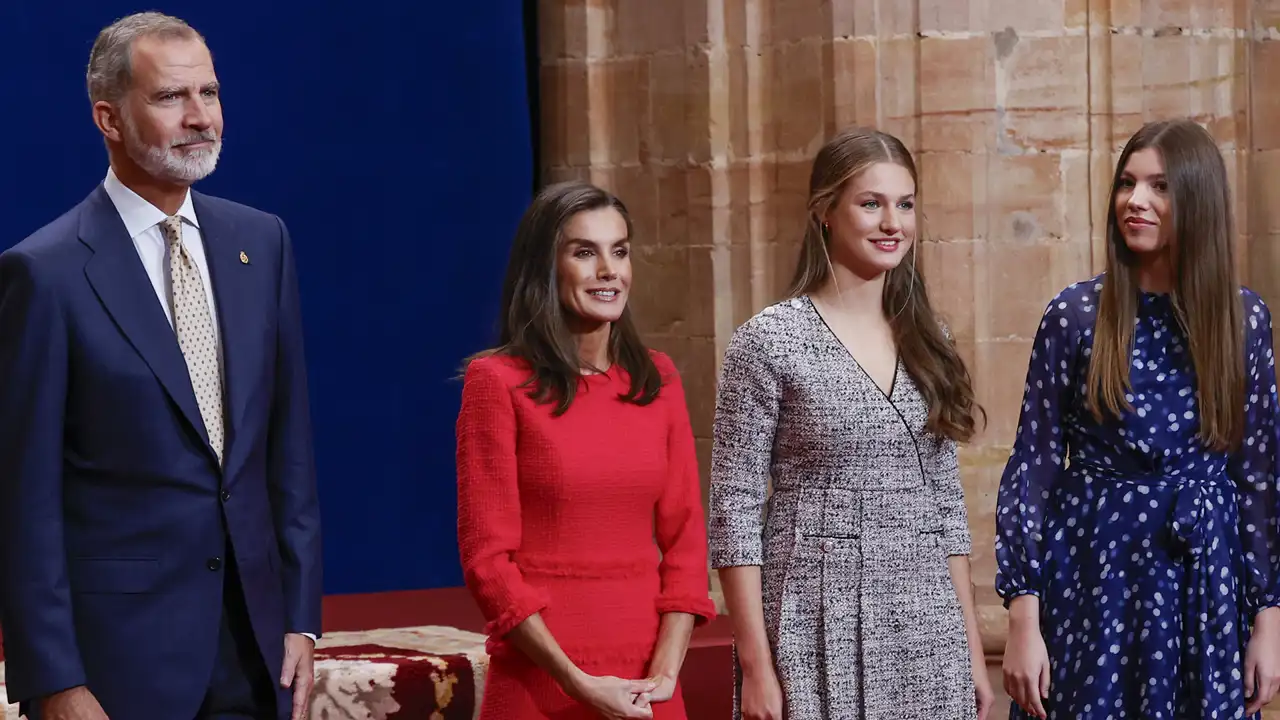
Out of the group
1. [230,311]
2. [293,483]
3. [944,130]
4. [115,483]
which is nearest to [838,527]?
[293,483]

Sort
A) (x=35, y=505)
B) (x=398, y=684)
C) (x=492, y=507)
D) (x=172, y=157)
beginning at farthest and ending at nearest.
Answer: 1. (x=398, y=684)
2. (x=492, y=507)
3. (x=172, y=157)
4. (x=35, y=505)

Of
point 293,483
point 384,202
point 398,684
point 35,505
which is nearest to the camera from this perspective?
point 35,505

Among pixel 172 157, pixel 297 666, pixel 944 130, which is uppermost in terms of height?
pixel 944 130

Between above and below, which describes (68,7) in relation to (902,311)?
above

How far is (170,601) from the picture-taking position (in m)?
2.45

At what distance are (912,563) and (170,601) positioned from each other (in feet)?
3.96

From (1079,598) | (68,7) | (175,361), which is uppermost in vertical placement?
(68,7)

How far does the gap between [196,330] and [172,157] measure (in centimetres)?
26

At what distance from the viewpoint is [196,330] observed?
2.51 meters

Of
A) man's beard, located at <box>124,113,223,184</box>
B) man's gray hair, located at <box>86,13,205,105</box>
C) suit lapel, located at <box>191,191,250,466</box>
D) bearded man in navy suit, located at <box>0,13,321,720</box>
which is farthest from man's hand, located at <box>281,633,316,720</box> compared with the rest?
man's gray hair, located at <box>86,13,205,105</box>

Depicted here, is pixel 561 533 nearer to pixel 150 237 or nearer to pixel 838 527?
pixel 838 527

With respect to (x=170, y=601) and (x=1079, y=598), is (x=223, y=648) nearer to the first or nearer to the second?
(x=170, y=601)

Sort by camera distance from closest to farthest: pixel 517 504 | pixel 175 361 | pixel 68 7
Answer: pixel 175 361 < pixel 517 504 < pixel 68 7

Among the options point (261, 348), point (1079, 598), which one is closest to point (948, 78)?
point (1079, 598)
